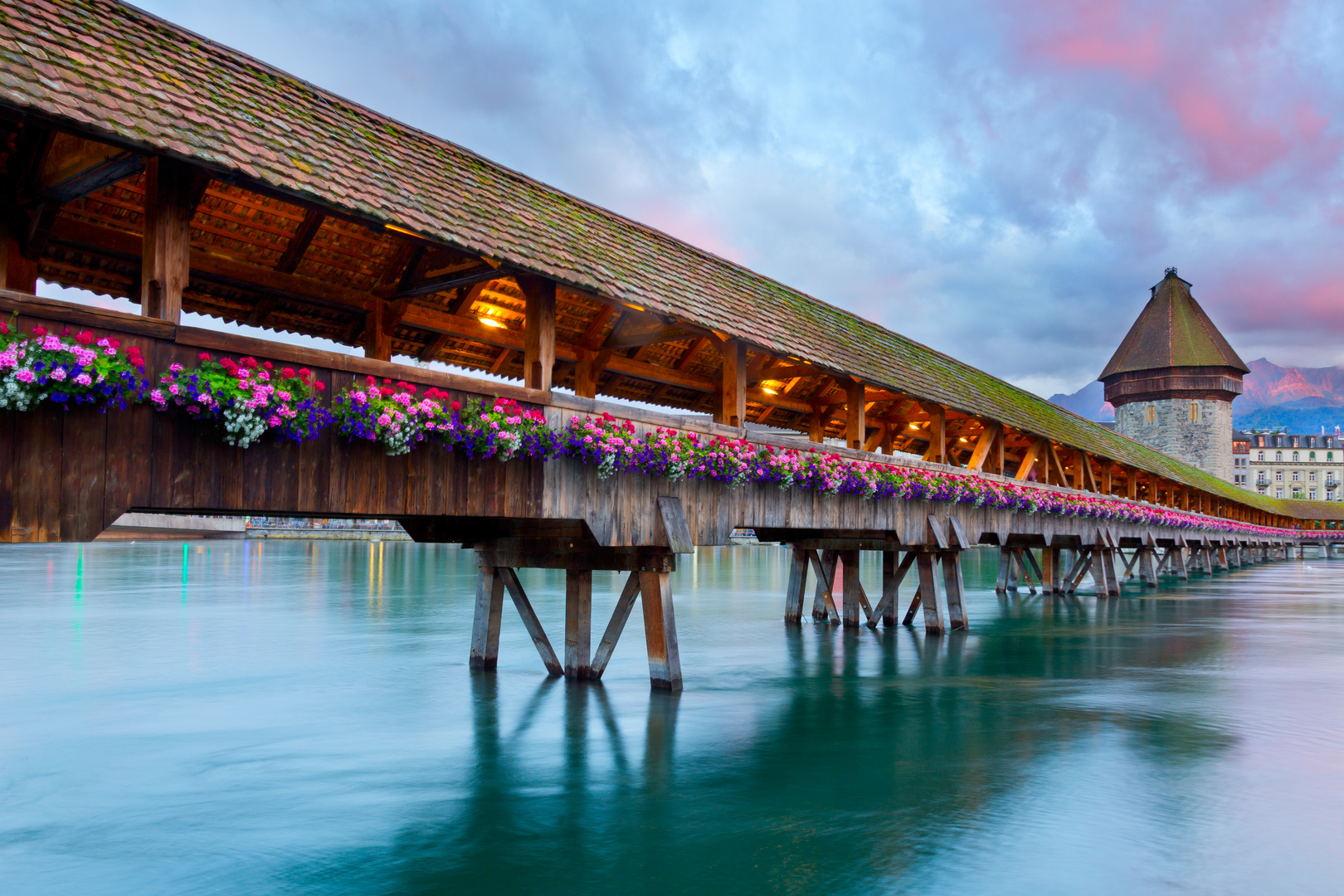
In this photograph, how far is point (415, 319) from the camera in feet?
38.6

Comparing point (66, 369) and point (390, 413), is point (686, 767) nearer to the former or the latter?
point (390, 413)

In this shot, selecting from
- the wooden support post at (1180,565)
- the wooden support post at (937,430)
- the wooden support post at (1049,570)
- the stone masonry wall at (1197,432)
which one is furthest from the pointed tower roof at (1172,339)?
the wooden support post at (937,430)

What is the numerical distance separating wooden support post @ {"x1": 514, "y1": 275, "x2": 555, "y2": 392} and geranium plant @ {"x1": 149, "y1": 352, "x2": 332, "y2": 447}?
2774 millimetres

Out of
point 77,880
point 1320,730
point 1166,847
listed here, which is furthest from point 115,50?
point 1320,730

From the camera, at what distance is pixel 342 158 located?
871 centimetres

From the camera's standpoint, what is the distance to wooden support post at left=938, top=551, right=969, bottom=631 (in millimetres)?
19625

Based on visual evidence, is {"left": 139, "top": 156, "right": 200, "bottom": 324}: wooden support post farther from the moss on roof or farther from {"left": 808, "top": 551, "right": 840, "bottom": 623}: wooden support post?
{"left": 808, "top": 551, "right": 840, "bottom": 623}: wooden support post

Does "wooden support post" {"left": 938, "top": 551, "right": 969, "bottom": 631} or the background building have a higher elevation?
the background building

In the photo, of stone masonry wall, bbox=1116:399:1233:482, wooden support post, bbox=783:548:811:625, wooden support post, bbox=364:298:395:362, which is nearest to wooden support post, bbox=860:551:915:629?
wooden support post, bbox=783:548:811:625

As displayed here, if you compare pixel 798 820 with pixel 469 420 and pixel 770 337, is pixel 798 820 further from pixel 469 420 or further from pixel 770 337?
pixel 770 337

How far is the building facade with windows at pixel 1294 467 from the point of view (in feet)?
405

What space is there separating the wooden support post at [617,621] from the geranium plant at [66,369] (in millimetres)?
6584

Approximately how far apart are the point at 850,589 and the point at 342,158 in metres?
14.8

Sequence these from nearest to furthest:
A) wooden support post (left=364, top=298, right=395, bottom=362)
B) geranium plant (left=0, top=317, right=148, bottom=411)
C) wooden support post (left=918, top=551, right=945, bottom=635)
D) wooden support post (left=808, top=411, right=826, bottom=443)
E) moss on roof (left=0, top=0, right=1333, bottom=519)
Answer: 1. geranium plant (left=0, top=317, right=148, bottom=411)
2. moss on roof (left=0, top=0, right=1333, bottom=519)
3. wooden support post (left=364, top=298, right=395, bottom=362)
4. wooden support post (left=918, top=551, right=945, bottom=635)
5. wooden support post (left=808, top=411, right=826, bottom=443)
